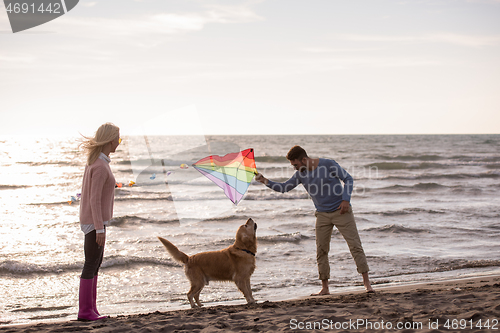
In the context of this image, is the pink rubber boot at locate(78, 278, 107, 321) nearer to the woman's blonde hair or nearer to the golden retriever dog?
the golden retriever dog

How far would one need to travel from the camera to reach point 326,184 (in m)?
5.46

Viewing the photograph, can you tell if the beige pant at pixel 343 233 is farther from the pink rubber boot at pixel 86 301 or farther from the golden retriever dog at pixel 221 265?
the pink rubber boot at pixel 86 301

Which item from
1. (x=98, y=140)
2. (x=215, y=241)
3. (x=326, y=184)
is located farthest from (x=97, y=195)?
(x=215, y=241)

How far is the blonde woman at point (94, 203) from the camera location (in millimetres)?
4191

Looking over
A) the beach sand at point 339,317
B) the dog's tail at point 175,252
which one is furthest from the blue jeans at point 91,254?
the dog's tail at point 175,252

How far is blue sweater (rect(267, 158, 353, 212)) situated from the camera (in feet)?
17.8

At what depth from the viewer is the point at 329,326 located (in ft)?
12.8

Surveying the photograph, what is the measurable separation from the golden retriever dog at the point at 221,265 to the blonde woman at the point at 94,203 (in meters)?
1.12

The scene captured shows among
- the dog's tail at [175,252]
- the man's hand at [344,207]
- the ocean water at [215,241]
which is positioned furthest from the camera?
the ocean water at [215,241]

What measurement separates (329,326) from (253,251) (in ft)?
5.82

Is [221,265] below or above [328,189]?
below

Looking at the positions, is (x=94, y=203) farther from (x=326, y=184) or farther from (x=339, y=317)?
(x=326, y=184)

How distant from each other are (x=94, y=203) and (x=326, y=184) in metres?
2.94

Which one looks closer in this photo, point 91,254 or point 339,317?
point 339,317
